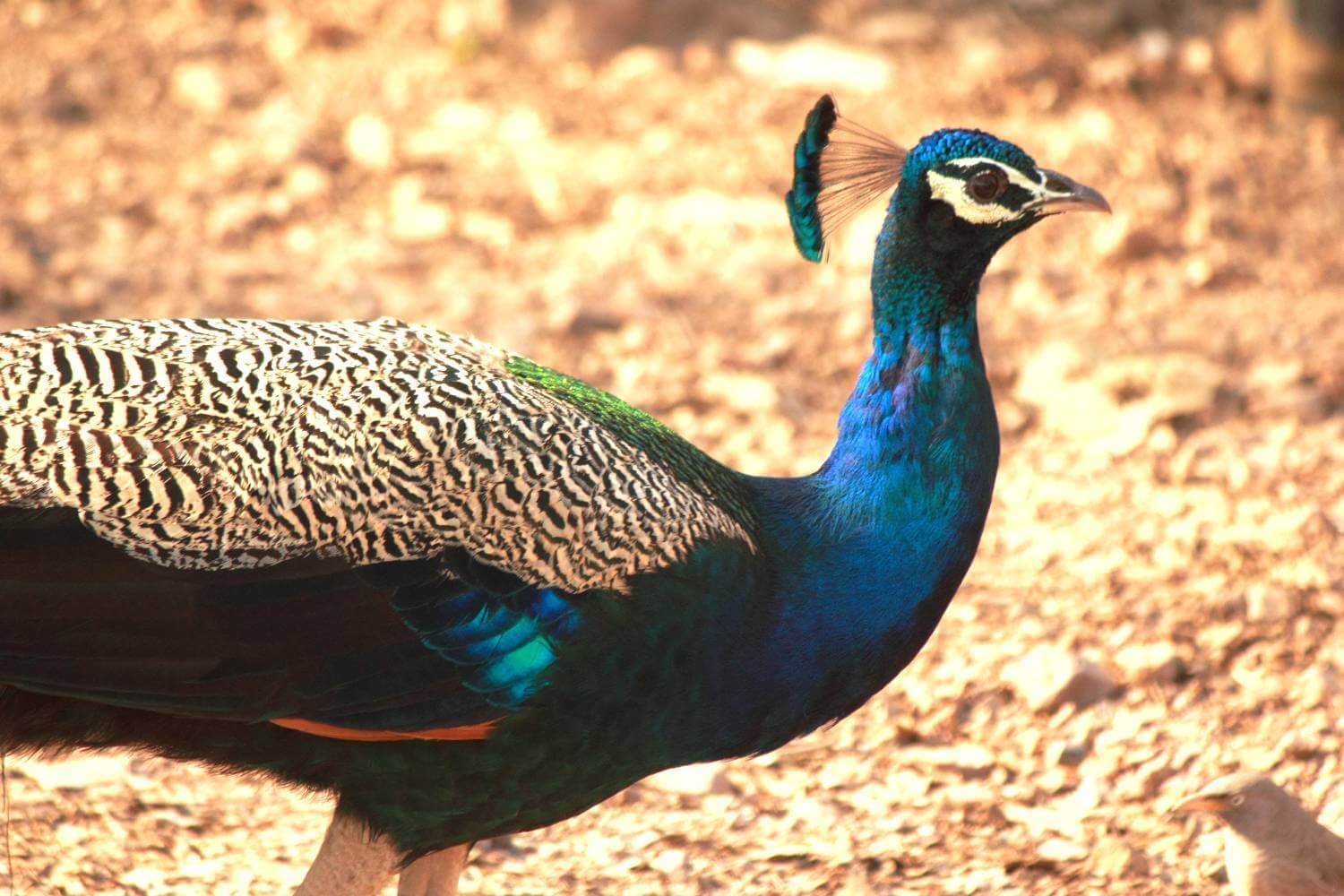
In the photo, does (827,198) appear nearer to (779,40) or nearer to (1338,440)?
(1338,440)

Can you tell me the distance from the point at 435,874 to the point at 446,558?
2.05 feet

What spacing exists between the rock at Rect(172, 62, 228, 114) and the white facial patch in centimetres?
442

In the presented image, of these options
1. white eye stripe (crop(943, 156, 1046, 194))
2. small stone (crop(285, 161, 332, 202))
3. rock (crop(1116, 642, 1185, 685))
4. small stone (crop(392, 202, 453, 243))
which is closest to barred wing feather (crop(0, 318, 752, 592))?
white eye stripe (crop(943, 156, 1046, 194))

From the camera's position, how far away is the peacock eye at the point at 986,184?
9.37 feet

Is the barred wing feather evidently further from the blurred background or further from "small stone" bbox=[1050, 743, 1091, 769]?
"small stone" bbox=[1050, 743, 1091, 769]

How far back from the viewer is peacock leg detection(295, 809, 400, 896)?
8.70 feet

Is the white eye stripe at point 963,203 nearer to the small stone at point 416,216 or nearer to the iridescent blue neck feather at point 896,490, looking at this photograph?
the iridescent blue neck feather at point 896,490

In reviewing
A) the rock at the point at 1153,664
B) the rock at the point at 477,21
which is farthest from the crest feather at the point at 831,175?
the rock at the point at 477,21

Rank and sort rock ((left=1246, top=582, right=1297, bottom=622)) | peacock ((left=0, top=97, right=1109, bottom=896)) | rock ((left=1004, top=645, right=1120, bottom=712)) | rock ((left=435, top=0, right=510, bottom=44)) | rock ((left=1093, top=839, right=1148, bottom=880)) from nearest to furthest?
peacock ((left=0, top=97, right=1109, bottom=896)) < rock ((left=1093, top=839, right=1148, bottom=880)) < rock ((left=1004, top=645, right=1120, bottom=712)) < rock ((left=1246, top=582, right=1297, bottom=622)) < rock ((left=435, top=0, right=510, bottom=44))

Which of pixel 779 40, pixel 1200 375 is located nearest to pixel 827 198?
pixel 1200 375

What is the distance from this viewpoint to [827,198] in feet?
9.89

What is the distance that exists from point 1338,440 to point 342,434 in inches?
117

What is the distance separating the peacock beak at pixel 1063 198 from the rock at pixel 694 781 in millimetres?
1293

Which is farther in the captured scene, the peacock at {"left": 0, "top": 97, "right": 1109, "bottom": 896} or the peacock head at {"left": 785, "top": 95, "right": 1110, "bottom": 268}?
the peacock head at {"left": 785, "top": 95, "right": 1110, "bottom": 268}
